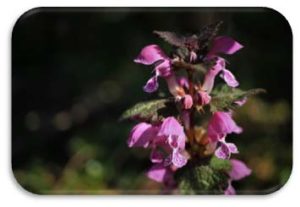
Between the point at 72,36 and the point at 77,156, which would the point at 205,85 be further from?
the point at 72,36

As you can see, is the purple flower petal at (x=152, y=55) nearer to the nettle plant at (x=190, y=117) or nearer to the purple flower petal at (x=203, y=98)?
the nettle plant at (x=190, y=117)

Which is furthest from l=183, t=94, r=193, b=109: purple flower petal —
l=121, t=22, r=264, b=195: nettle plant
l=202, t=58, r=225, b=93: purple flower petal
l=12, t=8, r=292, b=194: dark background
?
l=12, t=8, r=292, b=194: dark background

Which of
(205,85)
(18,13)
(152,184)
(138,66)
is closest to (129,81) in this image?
(138,66)

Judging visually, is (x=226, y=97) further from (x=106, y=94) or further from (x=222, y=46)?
(x=106, y=94)

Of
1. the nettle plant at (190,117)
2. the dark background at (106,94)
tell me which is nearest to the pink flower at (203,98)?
the nettle plant at (190,117)

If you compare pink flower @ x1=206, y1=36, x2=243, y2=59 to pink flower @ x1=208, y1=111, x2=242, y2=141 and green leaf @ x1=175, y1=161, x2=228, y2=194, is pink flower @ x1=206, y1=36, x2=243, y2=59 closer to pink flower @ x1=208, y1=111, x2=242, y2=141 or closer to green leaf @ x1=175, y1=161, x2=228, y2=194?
pink flower @ x1=208, y1=111, x2=242, y2=141

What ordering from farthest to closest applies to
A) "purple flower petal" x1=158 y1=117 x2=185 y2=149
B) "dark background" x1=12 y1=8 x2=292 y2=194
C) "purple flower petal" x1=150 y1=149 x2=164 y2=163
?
1. "dark background" x1=12 y1=8 x2=292 y2=194
2. "purple flower petal" x1=150 y1=149 x2=164 y2=163
3. "purple flower petal" x1=158 y1=117 x2=185 y2=149

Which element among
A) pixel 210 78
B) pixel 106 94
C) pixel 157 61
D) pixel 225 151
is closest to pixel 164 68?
pixel 157 61
